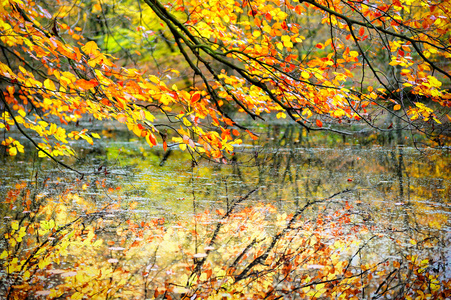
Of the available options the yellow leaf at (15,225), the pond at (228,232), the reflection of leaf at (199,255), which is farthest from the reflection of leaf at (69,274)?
the yellow leaf at (15,225)

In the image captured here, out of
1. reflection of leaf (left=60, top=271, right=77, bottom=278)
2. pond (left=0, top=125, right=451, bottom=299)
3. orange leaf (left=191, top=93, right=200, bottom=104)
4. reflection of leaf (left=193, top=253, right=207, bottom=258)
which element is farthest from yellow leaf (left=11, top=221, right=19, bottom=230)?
orange leaf (left=191, top=93, right=200, bottom=104)

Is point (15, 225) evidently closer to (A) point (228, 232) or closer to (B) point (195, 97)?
(A) point (228, 232)

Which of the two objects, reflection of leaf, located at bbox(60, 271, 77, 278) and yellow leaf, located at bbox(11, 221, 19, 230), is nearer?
reflection of leaf, located at bbox(60, 271, 77, 278)

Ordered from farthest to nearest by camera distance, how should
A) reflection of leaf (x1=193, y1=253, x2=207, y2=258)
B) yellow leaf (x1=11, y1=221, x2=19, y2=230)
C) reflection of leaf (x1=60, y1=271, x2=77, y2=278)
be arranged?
1. yellow leaf (x1=11, y1=221, x2=19, y2=230)
2. reflection of leaf (x1=193, y1=253, x2=207, y2=258)
3. reflection of leaf (x1=60, y1=271, x2=77, y2=278)

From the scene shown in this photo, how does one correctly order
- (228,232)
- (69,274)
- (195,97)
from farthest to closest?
(228,232) < (69,274) < (195,97)

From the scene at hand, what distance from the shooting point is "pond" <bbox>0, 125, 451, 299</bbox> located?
3214 millimetres

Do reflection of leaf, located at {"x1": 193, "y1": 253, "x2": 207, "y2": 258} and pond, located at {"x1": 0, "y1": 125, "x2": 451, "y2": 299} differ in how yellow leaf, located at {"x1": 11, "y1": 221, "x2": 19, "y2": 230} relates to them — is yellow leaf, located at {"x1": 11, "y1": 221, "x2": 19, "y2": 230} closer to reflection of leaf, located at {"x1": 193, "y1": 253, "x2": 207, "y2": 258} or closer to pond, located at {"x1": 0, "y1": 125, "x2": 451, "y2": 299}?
pond, located at {"x1": 0, "y1": 125, "x2": 451, "y2": 299}

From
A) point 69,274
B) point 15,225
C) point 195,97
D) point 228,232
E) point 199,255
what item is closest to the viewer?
point 195,97

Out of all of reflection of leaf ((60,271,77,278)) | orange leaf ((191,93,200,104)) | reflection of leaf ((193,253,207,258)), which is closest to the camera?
orange leaf ((191,93,200,104))

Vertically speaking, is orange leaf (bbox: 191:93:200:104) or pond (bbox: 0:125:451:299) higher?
orange leaf (bbox: 191:93:200:104)

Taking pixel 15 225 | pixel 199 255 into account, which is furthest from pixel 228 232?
pixel 15 225

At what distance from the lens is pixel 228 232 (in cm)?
434

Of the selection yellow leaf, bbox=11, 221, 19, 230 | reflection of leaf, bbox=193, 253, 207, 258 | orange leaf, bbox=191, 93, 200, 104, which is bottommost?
reflection of leaf, bbox=193, 253, 207, 258

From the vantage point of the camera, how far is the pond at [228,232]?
127 inches
